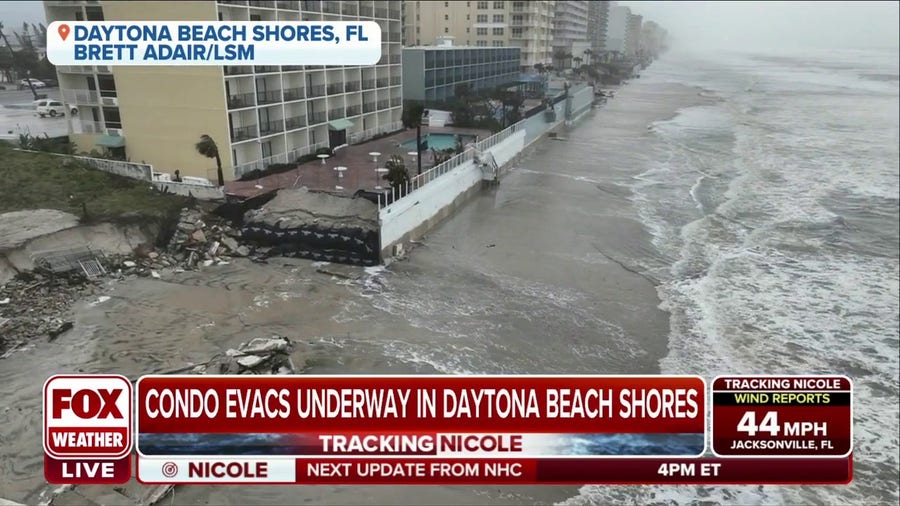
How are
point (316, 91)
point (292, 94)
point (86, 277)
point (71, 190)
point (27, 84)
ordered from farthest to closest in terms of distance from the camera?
1. point (316, 91)
2. point (292, 94)
3. point (86, 277)
4. point (71, 190)
5. point (27, 84)

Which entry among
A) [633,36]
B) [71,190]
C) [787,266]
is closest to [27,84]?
[71,190]

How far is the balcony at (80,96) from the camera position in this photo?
6.14 metres

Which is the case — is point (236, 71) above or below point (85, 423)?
above

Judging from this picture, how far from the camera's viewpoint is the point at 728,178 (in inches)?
1040

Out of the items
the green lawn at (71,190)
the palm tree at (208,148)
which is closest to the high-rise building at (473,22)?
the palm tree at (208,148)

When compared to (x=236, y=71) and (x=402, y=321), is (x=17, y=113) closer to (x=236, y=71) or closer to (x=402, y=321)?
(x=402, y=321)

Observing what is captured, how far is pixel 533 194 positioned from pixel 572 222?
4144 millimetres

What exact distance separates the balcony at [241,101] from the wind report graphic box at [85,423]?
15042 millimetres

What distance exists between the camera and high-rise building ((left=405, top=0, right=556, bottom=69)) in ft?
189

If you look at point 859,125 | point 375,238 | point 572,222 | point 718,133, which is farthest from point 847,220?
point 859,125

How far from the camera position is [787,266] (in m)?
15.3

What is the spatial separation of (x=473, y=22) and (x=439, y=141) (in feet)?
121

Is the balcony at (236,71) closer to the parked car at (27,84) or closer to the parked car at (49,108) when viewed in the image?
the parked car at (49,108)

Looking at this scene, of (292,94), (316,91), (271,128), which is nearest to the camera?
(271,128)
